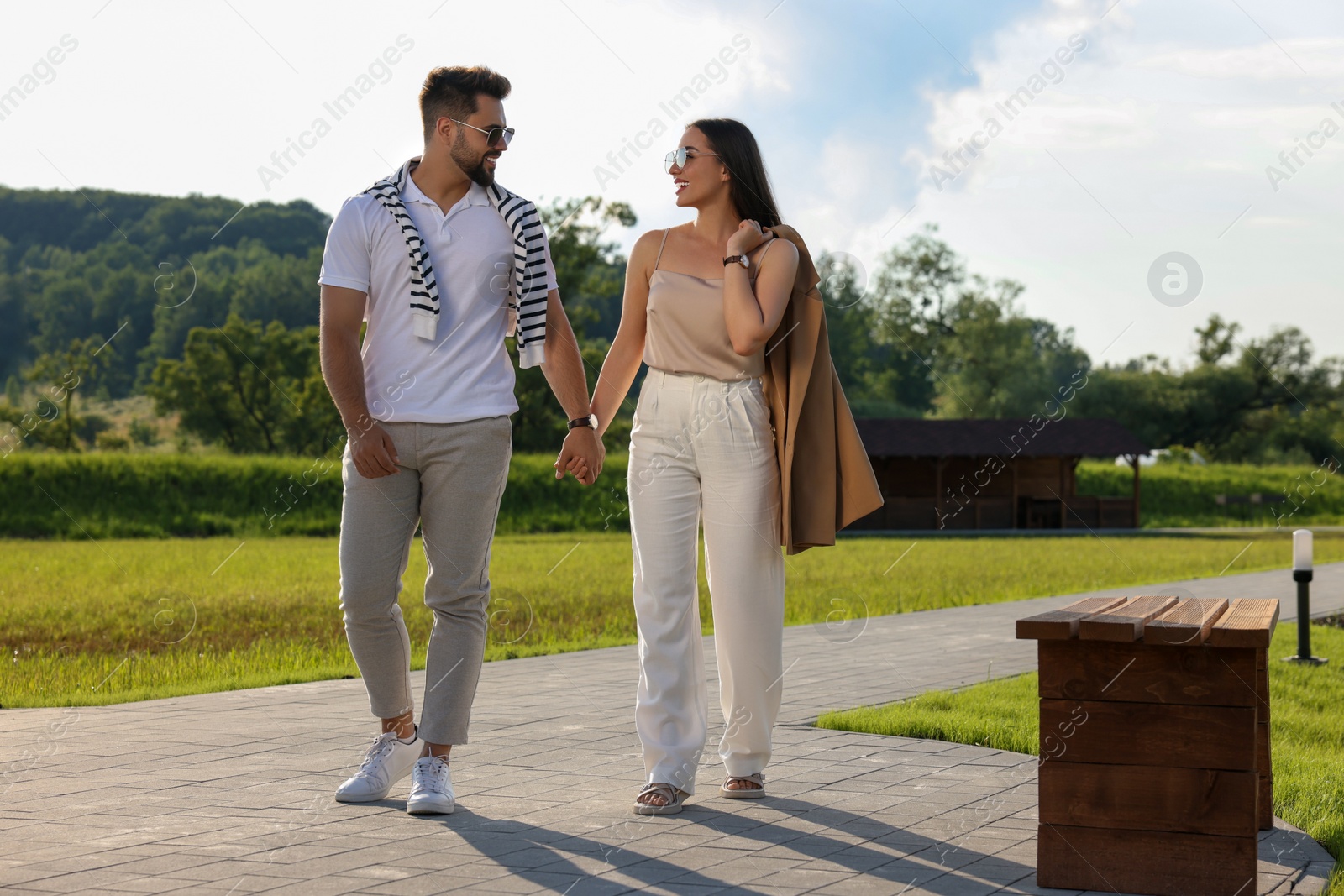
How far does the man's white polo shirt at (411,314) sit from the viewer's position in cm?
437

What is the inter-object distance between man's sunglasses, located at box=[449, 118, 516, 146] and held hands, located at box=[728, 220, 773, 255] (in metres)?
0.82

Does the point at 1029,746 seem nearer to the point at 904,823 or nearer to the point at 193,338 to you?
the point at 904,823

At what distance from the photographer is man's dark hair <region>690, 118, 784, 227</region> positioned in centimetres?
465

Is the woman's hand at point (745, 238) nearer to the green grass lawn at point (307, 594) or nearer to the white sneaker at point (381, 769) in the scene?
the white sneaker at point (381, 769)

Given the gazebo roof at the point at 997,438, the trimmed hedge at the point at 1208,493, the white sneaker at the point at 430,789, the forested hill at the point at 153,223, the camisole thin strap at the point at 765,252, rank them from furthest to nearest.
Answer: the forested hill at the point at 153,223
the trimmed hedge at the point at 1208,493
the gazebo roof at the point at 997,438
the camisole thin strap at the point at 765,252
the white sneaker at the point at 430,789

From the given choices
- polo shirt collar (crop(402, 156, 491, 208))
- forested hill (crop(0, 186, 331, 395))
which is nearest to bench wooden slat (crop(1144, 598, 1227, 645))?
polo shirt collar (crop(402, 156, 491, 208))

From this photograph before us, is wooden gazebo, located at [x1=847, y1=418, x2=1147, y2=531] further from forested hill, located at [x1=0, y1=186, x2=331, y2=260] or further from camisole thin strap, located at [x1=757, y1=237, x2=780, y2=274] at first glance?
forested hill, located at [x1=0, y1=186, x2=331, y2=260]

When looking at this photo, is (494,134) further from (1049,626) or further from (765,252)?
(1049,626)

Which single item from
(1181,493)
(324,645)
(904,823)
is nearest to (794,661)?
(324,645)

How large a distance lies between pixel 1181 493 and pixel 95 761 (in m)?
54.0

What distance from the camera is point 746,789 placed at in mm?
4605

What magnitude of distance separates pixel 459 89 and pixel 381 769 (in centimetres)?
226

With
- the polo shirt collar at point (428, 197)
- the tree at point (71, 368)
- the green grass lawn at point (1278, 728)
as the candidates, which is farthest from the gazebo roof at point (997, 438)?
the polo shirt collar at point (428, 197)

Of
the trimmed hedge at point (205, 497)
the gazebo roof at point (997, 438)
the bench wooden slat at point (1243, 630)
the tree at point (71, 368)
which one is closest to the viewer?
the bench wooden slat at point (1243, 630)
